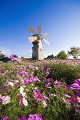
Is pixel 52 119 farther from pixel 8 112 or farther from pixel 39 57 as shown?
pixel 39 57

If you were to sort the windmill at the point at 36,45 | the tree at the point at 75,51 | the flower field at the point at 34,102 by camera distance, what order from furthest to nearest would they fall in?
the tree at the point at 75,51
the windmill at the point at 36,45
the flower field at the point at 34,102

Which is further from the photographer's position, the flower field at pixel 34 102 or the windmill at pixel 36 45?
the windmill at pixel 36 45

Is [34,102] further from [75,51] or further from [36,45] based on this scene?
[75,51]

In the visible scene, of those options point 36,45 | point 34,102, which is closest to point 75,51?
point 36,45

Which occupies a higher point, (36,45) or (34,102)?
(36,45)

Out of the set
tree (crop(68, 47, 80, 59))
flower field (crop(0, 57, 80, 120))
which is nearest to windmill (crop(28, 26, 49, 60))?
flower field (crop(0, 57, 80, 120))

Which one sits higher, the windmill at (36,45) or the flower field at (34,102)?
the windmill at (36,45)

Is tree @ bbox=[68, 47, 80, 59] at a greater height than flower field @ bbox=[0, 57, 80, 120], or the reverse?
tree @ bbox=[68, 47, 80, 59]

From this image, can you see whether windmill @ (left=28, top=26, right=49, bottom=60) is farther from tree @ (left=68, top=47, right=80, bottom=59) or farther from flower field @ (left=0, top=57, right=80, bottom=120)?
tree @ (left=68, top=47, right=80, bottom=59)

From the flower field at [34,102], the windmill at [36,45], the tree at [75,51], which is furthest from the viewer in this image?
the tree at [75,51]

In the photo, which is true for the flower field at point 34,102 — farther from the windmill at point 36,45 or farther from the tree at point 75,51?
the tree at point 75,51

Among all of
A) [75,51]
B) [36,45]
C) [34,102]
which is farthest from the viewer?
[75,51]

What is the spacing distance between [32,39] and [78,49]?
1135 inches

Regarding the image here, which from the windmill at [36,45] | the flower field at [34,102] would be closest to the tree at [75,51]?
the windmill at [36,45]
